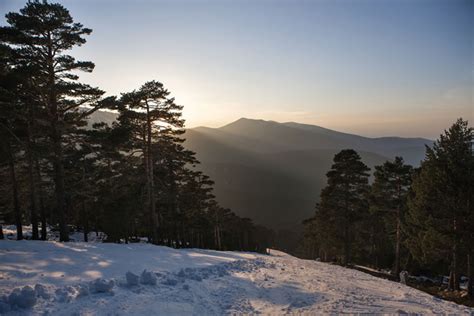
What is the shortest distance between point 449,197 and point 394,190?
9.72m

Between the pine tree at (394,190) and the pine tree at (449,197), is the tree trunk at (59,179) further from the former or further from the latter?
the pine tree at (394,190)

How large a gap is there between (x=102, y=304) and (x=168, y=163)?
25303 mm

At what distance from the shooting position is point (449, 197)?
1962 centimetres

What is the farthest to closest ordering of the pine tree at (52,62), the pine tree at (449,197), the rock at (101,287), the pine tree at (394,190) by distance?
the pine tree at (394,190)
the pine tree at (449,197)
the pine tree at (52,62)
the rock at (101,287)

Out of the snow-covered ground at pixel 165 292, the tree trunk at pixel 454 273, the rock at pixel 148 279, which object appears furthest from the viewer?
the tree trunk at pixel 454 273

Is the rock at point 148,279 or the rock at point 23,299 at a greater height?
the rock at point 23,299

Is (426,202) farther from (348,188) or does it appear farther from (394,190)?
(348,188)

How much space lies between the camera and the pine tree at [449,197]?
1906 cm

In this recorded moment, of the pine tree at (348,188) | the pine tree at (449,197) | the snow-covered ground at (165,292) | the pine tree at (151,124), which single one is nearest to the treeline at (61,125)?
the pine tree at (151,124)

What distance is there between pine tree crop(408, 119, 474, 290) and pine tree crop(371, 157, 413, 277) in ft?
23.5

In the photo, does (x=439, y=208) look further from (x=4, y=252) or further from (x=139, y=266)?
(x=4, y=252)

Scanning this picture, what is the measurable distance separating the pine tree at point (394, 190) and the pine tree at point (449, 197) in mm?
7175

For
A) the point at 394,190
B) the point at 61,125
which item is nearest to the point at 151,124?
the point at 61,125

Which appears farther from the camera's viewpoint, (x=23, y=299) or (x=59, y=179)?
(x=59, y=179)
